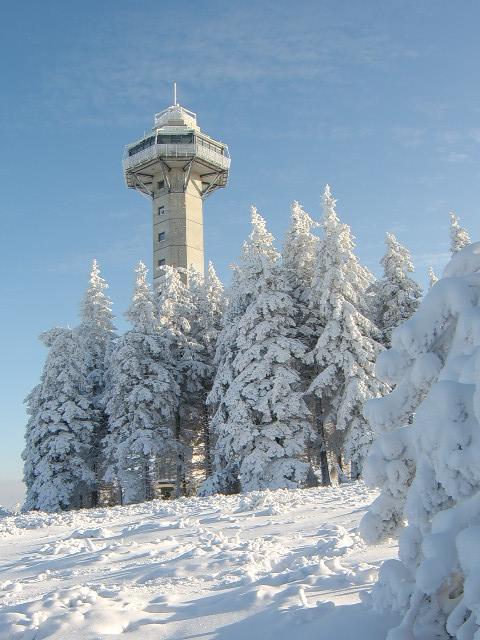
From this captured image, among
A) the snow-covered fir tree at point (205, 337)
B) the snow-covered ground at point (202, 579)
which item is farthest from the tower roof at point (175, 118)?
the snow-covered ground at point (202, 579)

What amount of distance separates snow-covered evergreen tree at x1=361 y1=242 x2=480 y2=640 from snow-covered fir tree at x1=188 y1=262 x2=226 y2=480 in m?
28.2

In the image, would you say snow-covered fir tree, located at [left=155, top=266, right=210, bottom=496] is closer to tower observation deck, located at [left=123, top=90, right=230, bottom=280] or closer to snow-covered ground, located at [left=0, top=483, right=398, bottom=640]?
snow-covered ground, located at [left=0, top=483, right=398, bottom=640]

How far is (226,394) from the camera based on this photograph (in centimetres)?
2692

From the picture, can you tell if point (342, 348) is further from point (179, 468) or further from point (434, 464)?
point (434, 464)

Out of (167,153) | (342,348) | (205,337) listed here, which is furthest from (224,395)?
(167,153)

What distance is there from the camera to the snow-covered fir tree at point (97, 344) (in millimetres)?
33188

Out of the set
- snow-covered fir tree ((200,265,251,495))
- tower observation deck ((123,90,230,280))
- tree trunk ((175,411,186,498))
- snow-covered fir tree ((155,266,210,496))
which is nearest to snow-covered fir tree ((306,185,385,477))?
snow-covered fir tree ((200,265,251,495))

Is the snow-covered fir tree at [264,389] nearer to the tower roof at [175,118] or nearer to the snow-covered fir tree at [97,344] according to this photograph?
the snow-covered fir tree at [97,344]

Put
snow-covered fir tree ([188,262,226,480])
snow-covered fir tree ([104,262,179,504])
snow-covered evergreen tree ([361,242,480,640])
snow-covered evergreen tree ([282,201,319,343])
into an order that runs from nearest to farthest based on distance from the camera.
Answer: snow-covered evergreen tree ([361,242,480,640]) < snow-covered fir tree ([104,262,179,504]) < snow-covered evergreen tree ([282,201,319,343]) < snow-covered fir tree ([188,262,226,480])

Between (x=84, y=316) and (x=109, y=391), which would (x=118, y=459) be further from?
(x=84, y=316)

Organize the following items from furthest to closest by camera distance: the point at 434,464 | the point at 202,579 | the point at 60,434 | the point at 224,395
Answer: the point at 60,434
the point at 224,395
the point at 202,579
the point at 434,464

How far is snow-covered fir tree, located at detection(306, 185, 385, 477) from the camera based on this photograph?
2483 cm

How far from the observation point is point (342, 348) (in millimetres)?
26031

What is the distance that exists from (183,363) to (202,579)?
26.9 metres
